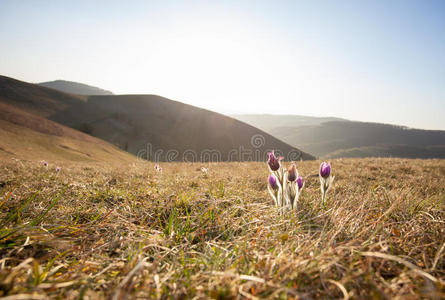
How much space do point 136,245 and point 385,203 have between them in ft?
8.90

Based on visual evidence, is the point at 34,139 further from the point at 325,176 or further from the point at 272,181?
the point at 325,176

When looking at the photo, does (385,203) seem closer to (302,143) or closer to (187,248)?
(187,248)

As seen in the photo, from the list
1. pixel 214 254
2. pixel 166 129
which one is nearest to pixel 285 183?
pixel 214 254

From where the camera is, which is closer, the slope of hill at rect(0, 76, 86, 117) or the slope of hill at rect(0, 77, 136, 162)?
the slope of hill at rect(0, 77, 136, 162)

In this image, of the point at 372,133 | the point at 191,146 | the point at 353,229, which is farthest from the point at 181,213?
the point at 372,133

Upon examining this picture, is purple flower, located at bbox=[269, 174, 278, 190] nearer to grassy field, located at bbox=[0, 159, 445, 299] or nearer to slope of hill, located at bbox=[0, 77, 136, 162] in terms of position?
grassy field, located at bbox=[0, 159, 445, 299]

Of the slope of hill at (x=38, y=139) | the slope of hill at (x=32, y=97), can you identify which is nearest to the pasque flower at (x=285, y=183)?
the slope of hill at (x=38, y=139)

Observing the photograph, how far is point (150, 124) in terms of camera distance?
62281 mm

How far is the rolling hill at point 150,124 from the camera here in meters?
52.1

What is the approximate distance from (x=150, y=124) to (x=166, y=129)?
4.57 metres

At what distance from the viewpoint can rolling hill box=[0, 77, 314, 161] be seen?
171 ft

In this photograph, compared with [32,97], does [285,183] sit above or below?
below

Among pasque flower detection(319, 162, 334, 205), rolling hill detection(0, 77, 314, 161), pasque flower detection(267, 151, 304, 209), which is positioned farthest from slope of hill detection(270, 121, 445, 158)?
pasque flower detection(267, 151, 304, 209)

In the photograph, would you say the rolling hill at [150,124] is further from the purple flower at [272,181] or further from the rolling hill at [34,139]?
the purple flower at [272,181]
